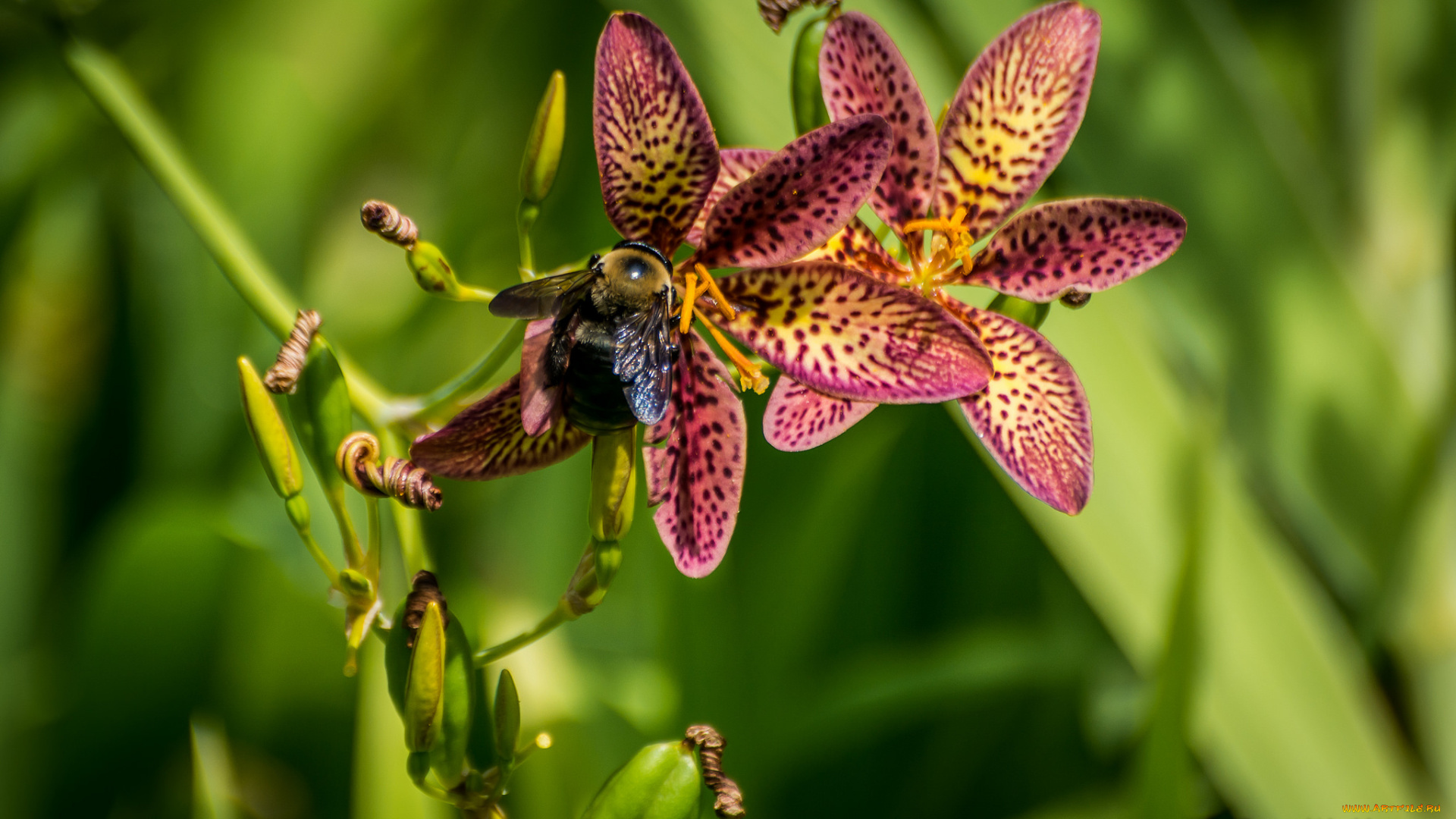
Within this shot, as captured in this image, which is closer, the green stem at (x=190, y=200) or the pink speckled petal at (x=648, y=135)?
the pink speckled petal at (x=648, y=135)

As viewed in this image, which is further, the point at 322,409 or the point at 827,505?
the point at 827,505

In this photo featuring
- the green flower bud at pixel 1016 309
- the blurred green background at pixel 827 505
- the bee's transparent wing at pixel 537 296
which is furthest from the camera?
the blurred green background at pixel 827 505

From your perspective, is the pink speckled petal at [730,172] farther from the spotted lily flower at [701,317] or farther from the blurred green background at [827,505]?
the blurred green background at [827,505]

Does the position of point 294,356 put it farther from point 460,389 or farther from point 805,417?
point 805,417

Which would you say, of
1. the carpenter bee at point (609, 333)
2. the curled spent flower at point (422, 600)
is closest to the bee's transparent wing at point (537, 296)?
the carpenter bee at point (609, 333)

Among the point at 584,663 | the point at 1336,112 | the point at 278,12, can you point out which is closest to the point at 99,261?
the point at 278,12

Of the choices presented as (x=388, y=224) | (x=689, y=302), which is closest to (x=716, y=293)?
(x=689, y=302)

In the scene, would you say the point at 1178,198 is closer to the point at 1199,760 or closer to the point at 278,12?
the point at 1199,760
